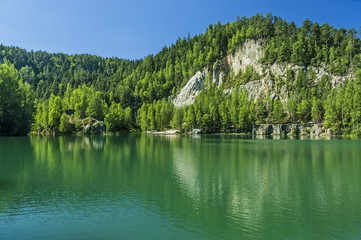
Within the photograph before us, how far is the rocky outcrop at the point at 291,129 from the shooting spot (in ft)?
364

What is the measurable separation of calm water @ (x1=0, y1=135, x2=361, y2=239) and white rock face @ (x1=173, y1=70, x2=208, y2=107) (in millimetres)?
149229

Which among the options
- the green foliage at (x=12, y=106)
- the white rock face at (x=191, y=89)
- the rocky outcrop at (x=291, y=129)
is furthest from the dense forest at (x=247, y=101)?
the white rock face at (x=191, y=89)

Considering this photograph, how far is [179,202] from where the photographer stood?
18453 millimetres

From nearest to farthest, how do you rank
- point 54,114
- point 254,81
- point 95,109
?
point 54,114, point 95,109, point 254,81

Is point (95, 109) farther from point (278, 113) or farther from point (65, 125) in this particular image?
point (278, 113)

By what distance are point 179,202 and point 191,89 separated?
166m

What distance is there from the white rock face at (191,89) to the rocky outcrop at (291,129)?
60.4 metres

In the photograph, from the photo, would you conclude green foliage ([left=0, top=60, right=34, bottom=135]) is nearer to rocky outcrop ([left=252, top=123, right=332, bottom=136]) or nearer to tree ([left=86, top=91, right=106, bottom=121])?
tree ([left=86, top=91, right=106, bottom=121])

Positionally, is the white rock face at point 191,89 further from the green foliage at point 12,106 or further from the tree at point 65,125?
the green foliage at point 12,106

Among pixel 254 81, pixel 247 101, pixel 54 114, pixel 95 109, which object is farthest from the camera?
pixel 254 81

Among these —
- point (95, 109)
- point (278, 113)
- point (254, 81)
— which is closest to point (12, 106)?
point (95, 109)

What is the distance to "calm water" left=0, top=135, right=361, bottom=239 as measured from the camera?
13.6 meters

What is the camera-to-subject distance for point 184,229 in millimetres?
13844

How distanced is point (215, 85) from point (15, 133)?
119402 mm
